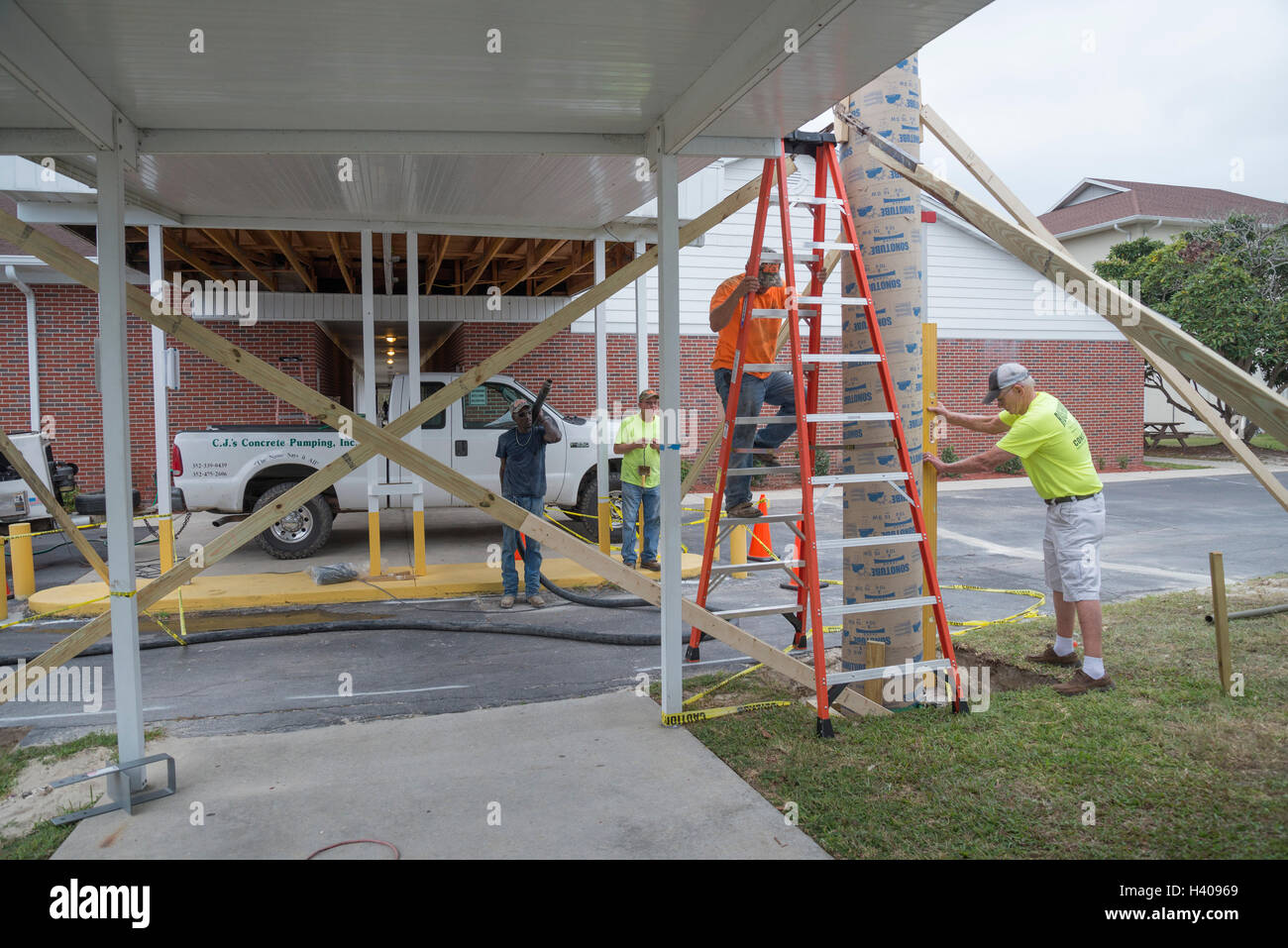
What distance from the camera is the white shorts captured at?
530 cm

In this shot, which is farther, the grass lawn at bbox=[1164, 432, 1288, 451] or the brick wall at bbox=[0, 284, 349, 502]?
the grass lawn at bbox=[1164, 432, 1288, 451]

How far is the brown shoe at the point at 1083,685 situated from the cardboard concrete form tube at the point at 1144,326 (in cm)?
224

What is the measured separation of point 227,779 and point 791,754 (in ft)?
8.93

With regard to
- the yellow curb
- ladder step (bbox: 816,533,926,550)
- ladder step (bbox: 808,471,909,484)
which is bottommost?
the yellow curb

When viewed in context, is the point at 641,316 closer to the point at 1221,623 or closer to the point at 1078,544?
the point at 1078,544

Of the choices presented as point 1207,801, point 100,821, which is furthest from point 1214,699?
point 100,821

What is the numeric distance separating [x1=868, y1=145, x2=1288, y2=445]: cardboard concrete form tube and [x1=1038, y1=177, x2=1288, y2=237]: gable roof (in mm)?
30408

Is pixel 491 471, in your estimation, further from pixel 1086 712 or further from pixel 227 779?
pixel 1086 712

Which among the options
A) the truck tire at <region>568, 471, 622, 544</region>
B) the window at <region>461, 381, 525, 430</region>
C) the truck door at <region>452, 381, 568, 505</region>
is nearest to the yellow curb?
the truck door at <region>452, 381, 568, 505</region>

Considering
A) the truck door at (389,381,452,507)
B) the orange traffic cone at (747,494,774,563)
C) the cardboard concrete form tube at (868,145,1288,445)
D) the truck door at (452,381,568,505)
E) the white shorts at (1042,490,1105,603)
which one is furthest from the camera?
the truck door at (452,381,568,505)

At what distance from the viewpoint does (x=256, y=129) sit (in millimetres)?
4570

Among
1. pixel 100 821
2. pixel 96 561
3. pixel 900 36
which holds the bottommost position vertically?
pixel 100 821

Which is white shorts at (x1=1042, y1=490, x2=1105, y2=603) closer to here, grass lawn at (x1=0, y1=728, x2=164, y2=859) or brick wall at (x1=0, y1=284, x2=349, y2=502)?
grass lawn at (x1=0, y1=728, x2=164, y2=859)

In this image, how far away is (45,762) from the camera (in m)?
4.60
